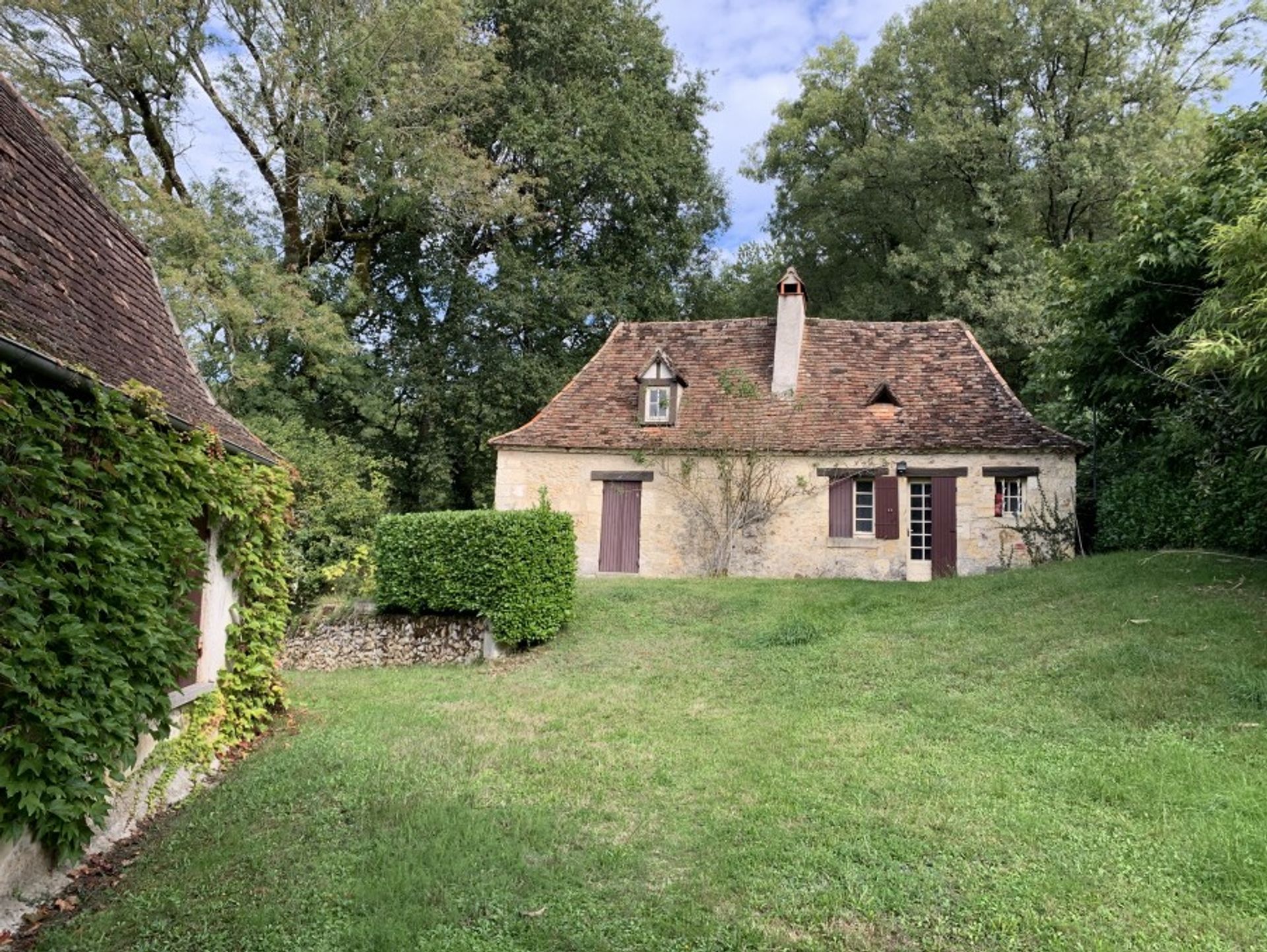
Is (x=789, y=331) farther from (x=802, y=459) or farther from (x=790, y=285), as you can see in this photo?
(x=802, y=459)

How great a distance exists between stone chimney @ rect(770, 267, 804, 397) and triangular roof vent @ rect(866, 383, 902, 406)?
1860mm

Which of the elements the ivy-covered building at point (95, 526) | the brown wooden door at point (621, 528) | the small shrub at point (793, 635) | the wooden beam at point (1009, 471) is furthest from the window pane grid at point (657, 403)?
the ivy-covered building at point (95, 526)

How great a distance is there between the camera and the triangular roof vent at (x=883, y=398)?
661 inches

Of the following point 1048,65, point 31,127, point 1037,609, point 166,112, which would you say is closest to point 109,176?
point 166,112

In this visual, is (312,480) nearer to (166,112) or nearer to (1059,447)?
(166,112)

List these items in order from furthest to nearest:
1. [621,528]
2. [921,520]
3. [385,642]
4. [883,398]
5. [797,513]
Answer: [883,398]
[621,528]
[797,513]
[921,520]
[385,642]

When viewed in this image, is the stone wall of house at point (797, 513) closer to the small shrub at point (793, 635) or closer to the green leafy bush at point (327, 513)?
the green leafy bush at point (327, 513)

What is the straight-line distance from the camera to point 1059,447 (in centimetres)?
1488

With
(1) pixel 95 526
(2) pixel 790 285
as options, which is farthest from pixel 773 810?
(2) pixel 790 285

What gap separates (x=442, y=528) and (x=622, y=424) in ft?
23.6

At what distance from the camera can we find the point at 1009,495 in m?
15.4

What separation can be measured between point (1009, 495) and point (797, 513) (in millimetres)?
4299

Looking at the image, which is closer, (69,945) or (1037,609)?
(69,945)

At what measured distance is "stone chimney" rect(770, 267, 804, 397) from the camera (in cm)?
1775
